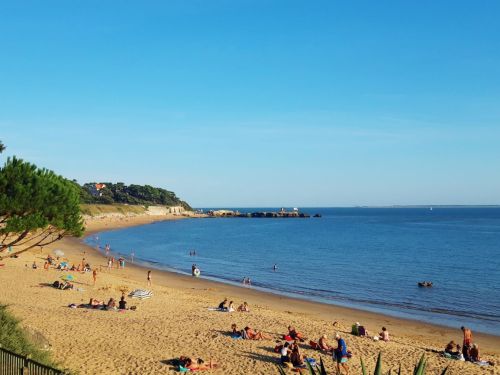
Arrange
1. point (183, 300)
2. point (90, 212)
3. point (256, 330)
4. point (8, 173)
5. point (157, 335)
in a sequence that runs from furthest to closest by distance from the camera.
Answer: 1. point (90, 212)
2. point (183, 300)
3. point (256, 330)
4. point (157, 335)
5. point (8, 173)

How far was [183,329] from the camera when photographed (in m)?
21.8

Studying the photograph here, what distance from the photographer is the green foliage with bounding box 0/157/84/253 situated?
17594 mm

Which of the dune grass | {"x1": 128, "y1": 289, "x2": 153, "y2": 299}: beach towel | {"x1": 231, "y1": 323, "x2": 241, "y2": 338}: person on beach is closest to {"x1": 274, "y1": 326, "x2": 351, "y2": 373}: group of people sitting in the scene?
{"x1": 231, "y1": 323, "x2": 241, "y2": 338}: person on beach

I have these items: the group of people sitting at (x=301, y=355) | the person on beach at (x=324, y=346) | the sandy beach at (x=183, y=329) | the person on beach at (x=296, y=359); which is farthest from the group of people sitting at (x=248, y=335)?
the person on beach at (x=296, y=359)

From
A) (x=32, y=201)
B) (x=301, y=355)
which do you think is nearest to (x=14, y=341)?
(x=32, y=201)

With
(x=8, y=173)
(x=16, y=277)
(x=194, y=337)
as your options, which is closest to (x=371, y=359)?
(x=194, y=337)

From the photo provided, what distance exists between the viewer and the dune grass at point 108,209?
133762 millimetres

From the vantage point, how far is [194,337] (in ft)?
67.1

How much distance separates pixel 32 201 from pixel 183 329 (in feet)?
27.8

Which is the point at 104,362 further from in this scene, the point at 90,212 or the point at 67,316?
the point at 90,212

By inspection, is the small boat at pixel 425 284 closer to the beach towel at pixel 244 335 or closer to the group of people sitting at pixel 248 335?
the group of people sitting at pixel 248 335

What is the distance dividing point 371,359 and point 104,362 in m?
9.86

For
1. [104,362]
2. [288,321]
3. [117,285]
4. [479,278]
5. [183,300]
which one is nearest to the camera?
[104,362]

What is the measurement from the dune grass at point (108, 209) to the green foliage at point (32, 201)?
109 m
